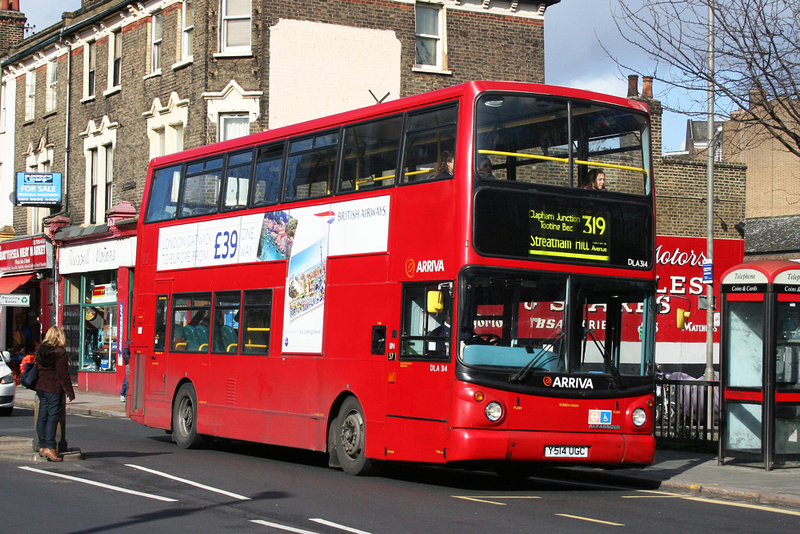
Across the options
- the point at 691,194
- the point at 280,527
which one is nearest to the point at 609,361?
the point at 280,527

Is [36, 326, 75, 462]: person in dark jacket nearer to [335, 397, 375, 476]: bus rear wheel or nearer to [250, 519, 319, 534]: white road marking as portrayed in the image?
[335, 397, 375, 476]: bus rear wheel

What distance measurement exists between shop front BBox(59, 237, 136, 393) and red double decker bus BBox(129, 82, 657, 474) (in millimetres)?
18069

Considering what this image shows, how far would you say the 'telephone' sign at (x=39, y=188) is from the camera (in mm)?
36406

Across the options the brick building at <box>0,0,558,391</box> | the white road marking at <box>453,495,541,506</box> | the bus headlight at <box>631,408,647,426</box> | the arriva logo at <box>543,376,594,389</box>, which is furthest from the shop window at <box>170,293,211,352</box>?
the brick building at <box>0,0,558,391</box>

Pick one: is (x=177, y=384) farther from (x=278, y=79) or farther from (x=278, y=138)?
(x=278, y=79)

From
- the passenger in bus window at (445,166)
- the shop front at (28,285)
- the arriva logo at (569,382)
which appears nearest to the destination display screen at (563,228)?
the passenger in bus window at (445,166)

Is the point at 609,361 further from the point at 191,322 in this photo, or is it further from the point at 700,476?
the point at 191,322

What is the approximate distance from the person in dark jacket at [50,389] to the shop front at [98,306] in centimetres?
1747

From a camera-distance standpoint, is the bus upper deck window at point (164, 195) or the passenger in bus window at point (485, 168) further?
the bus upper deck window at point (164, 195)

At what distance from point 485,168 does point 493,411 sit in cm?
269

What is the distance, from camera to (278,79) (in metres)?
28.5

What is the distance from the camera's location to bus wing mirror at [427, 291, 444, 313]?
12.0 m

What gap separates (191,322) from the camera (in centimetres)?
1764

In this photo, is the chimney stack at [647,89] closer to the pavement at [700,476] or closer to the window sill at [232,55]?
the window sill at [232,55]
